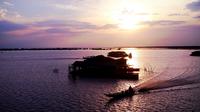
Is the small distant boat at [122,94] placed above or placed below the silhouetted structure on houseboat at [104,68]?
below

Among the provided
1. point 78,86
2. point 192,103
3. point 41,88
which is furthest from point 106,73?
point 192,103

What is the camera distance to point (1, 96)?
172 feet

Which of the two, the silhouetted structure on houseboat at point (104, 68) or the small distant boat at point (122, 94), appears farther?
the silhouetted structure on houseboat at point (104, 68)

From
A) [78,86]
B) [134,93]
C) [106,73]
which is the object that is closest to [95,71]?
[106,73]

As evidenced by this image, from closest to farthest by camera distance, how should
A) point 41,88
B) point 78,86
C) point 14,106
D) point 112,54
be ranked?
1. point 14,106
2. point 41,88
3. point 78,86
4. point 112,54

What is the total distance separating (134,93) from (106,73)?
30.5 m

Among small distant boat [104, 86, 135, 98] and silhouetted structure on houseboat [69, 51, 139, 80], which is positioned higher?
silhouetted structure on houseboat [69, 51, 139, 80]

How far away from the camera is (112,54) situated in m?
172

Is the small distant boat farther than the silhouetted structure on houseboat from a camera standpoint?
No

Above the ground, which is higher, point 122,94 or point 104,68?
point 104,68

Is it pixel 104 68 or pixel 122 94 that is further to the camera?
pixel 104 68

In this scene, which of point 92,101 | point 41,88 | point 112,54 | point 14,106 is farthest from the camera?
point 112,54

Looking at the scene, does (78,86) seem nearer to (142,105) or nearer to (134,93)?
(134,93)

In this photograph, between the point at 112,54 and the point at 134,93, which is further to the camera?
the point at 112,54
